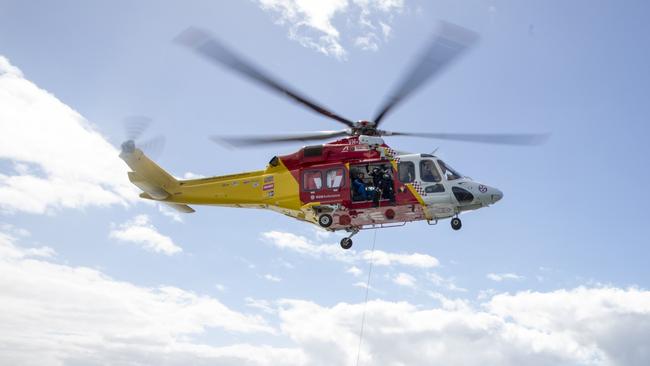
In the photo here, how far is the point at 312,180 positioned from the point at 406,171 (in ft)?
12.5

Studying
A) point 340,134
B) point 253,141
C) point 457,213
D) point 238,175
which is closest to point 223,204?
point 238,175

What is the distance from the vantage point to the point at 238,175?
85.8 feet

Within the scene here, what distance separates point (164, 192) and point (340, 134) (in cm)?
813

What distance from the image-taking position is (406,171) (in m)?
24.0

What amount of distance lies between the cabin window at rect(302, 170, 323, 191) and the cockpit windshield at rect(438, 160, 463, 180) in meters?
4.82

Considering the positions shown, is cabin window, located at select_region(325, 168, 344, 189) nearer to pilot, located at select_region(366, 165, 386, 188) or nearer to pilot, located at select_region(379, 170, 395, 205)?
pilot, located at select_region(366, 165, 386, 188)

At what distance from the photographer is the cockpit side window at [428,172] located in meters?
23.8

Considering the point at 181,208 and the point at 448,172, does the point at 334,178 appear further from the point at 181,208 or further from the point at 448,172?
the point at 181,208

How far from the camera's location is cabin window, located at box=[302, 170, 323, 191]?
24641 millimetres

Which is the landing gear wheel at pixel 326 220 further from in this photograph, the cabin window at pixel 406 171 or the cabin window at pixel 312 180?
the cabin window at pixel 406 171

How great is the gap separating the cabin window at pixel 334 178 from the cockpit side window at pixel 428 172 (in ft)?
10.4

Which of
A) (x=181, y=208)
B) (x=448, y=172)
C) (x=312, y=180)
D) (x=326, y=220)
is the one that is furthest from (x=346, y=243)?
(x=181, y=208)

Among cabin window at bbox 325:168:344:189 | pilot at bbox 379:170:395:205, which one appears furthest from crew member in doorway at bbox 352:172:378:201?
cabin window at bbox 325:168:344:189

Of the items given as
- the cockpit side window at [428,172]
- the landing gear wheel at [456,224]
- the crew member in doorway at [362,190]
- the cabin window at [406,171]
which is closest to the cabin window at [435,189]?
the cockpit side window at [428,172]
